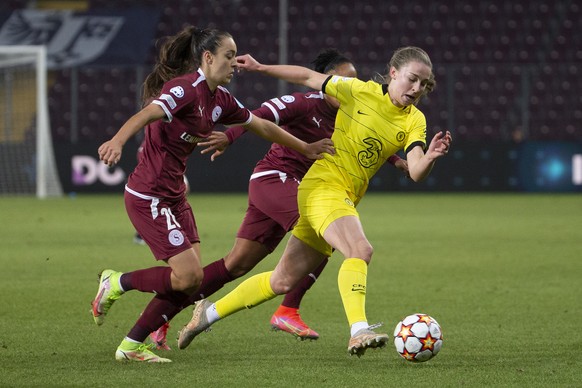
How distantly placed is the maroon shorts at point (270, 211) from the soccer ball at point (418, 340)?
1.41 metres

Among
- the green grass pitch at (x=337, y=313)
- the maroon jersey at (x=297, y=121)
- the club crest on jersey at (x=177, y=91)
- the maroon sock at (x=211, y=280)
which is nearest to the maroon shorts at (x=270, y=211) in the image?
the maroon jersey at (x=297, y=121)

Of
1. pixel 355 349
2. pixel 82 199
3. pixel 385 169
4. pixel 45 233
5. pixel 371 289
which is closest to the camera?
pixel 355 349

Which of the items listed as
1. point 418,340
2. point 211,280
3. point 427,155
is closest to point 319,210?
point 427,155

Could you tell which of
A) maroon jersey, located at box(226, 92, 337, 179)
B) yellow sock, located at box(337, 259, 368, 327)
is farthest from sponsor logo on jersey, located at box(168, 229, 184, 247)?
maroon jersey, located at box(226, 92, 337, 179)

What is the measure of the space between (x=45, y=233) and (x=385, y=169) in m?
11.0

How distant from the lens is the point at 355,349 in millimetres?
5371

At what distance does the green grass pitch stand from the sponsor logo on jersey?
2.06ft

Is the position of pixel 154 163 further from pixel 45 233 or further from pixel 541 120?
pixel 541 120

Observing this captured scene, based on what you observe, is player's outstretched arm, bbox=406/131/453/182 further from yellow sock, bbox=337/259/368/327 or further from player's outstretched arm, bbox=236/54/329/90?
player's outstretched arm, bbox=236/54/329/90

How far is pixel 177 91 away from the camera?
5.78 meters

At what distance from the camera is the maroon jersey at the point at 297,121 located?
23.6 feet

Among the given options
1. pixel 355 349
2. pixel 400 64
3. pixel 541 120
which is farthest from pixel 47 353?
pixel 541 120

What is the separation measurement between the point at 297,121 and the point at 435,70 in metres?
17.8

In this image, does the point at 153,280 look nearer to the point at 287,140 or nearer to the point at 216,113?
the point at 216,113
